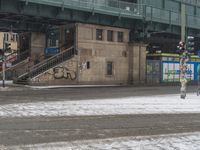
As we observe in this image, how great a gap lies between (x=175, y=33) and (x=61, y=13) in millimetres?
19875

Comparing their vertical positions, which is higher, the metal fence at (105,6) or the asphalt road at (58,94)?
the metal fence at (105,6)

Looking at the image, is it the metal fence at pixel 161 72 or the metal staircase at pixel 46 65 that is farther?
the metal fence at pixel 161 72

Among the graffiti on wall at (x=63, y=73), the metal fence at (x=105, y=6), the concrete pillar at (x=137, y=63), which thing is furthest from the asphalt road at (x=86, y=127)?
the concrete pillar at (x=137, y=63)

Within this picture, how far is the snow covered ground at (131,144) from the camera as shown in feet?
31.9

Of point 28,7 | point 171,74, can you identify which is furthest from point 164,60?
point 28,7

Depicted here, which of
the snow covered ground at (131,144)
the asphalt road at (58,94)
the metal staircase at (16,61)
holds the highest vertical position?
the metal staircase at (16,61)

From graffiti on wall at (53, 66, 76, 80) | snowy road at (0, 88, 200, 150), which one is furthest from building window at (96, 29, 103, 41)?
snowy road at (0, 88, 200, 150)

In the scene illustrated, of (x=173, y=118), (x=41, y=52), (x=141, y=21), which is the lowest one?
(x=173, y=118)

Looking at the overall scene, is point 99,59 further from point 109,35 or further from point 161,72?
point 161,72

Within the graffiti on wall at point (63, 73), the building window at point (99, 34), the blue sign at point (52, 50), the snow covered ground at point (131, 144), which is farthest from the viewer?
the blue sign at point (52, 50)

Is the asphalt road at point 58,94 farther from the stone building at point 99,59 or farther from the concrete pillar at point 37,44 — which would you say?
the concrete pillar at point 37,44

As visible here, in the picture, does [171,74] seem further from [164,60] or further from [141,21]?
[141,21]

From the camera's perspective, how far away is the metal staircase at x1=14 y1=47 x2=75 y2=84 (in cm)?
4725

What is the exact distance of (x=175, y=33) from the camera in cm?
6116
